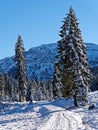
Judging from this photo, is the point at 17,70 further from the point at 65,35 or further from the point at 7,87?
the point at 7,87

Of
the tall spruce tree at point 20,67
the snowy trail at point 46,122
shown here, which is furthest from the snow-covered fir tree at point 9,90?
the snowy trail at point 46,122

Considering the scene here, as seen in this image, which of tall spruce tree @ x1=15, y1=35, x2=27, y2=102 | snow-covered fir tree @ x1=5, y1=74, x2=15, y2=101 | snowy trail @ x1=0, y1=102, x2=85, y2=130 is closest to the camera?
snowy trail @ x1=0, y1=102, x2=85, y2=130

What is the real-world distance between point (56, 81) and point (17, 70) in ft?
41.5

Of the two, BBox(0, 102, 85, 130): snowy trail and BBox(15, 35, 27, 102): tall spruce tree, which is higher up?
BBox(15, 35, 27, 102): tall spruce tree

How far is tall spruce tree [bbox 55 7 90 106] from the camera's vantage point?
45969mm

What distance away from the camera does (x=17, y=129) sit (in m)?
24.4

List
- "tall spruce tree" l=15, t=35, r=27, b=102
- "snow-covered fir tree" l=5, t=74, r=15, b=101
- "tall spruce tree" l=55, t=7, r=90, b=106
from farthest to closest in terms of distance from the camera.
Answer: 1. "snow-covered fir tree" l=5, t=74, r=15, b=101
2. "tall spruce tree" l=15, t=35, r=27, b=102
3. "tall spruce tree" l=55, t=7, r=90, b=106

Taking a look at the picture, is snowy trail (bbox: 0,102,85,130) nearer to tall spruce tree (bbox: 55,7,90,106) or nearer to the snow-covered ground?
the snow-covered ground

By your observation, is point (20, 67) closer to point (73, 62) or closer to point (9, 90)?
point (73, 62)

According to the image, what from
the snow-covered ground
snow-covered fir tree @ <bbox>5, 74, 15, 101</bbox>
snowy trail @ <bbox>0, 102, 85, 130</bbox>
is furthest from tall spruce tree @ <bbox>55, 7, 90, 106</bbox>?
snow-covered fir tree @ <bbox>5, 74, 15, 101</bbox>

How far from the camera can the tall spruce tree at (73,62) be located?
45969mm

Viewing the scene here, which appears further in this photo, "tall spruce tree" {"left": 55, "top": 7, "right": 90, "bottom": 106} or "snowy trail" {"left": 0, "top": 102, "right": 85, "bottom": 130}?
"tall spruce tree" {"left": 55, "top": 7, "right": 90, "bottom": 106}

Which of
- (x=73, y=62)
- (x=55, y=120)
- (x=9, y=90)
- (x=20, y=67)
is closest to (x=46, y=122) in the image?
(x=55, y=120)

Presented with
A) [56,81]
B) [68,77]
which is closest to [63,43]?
[68,77]
